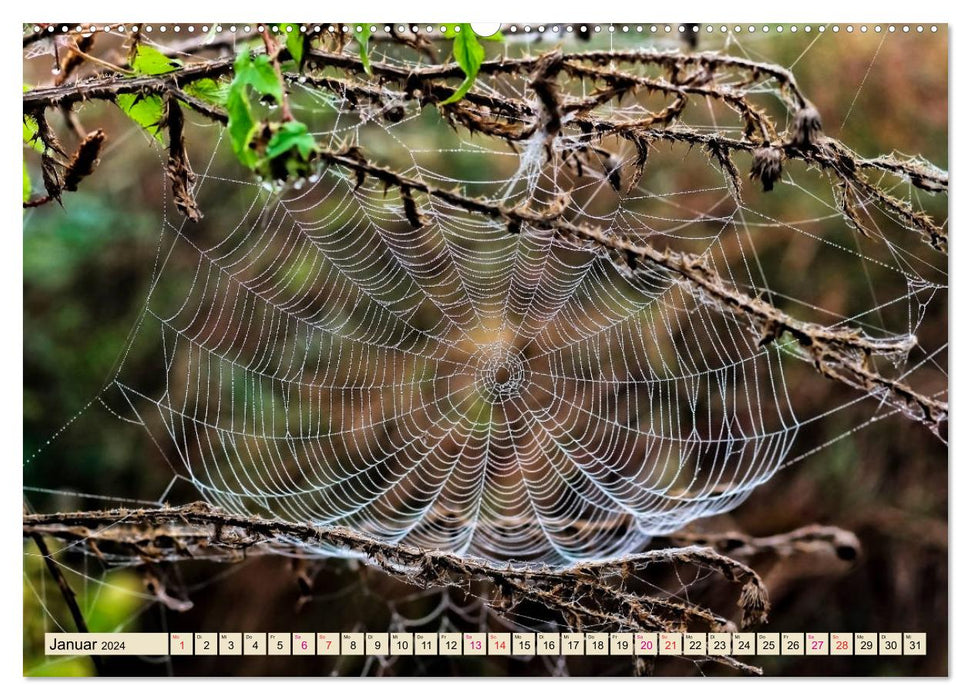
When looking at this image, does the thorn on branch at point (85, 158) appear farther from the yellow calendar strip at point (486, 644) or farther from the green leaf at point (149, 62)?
the yellow calendar strip at point (486, 644)

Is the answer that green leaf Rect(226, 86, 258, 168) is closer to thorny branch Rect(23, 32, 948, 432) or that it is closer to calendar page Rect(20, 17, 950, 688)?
thorny branch Rect(23, 32, 948, 432)

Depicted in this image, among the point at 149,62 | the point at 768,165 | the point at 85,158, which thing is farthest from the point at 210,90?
the point at 768,165

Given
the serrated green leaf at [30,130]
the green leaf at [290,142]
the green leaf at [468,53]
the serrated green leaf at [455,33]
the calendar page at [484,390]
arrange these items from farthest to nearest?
the calendar page at [484,390]
the serrated green leaf at [30,130]
the serrated green leaf at [455,33]
the green leaf at [468,53]
the green leaf at [290,142]

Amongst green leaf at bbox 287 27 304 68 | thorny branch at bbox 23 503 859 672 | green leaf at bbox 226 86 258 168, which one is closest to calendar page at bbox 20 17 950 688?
thorny branch at bbox 23 503 859 672

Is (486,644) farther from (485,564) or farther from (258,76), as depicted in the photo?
(258,76)

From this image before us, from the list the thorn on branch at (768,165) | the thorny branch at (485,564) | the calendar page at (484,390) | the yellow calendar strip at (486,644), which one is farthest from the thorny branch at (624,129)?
the yellow calendar strip at (486,644)

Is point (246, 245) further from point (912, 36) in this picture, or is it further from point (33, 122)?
point (912, 36)

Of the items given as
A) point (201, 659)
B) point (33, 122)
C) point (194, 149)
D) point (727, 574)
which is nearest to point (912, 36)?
point (727, 574)
